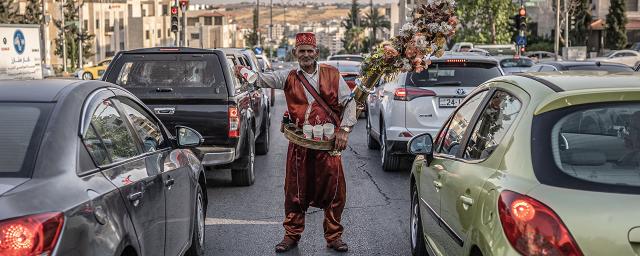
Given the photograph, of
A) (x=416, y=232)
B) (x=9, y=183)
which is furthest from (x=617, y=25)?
(x=9, y=183)

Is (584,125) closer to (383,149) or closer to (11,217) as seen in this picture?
(11,217)

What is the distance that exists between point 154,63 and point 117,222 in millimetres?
7058

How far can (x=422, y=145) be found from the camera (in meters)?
6.42

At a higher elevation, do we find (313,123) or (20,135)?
(20,135)

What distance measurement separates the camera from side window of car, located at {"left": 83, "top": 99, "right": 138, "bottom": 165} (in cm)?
478

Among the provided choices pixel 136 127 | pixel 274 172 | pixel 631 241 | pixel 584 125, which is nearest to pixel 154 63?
pixel 274 172

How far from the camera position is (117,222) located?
14.7ft

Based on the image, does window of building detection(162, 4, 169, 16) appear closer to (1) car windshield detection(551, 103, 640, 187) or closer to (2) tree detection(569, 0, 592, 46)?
(2) tree detection(569, 0, 592, 46)

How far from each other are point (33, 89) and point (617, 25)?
68.0m

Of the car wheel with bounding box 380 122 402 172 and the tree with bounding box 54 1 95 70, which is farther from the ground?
the tree with bounding box 54 1 95 70

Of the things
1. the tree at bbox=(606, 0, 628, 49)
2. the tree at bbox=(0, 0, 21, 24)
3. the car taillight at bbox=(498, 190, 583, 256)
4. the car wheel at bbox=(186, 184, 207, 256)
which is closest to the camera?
the car taillight at bbox=(498, 190, 583, 256)

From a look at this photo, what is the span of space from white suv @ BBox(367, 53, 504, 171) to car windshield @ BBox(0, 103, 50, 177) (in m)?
7.67

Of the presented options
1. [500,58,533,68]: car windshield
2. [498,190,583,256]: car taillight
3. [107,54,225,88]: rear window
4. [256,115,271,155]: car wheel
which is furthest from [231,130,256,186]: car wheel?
[500,58,533,68]: car windshield

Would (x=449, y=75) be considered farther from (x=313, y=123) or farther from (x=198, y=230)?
(x=198, y=230)
